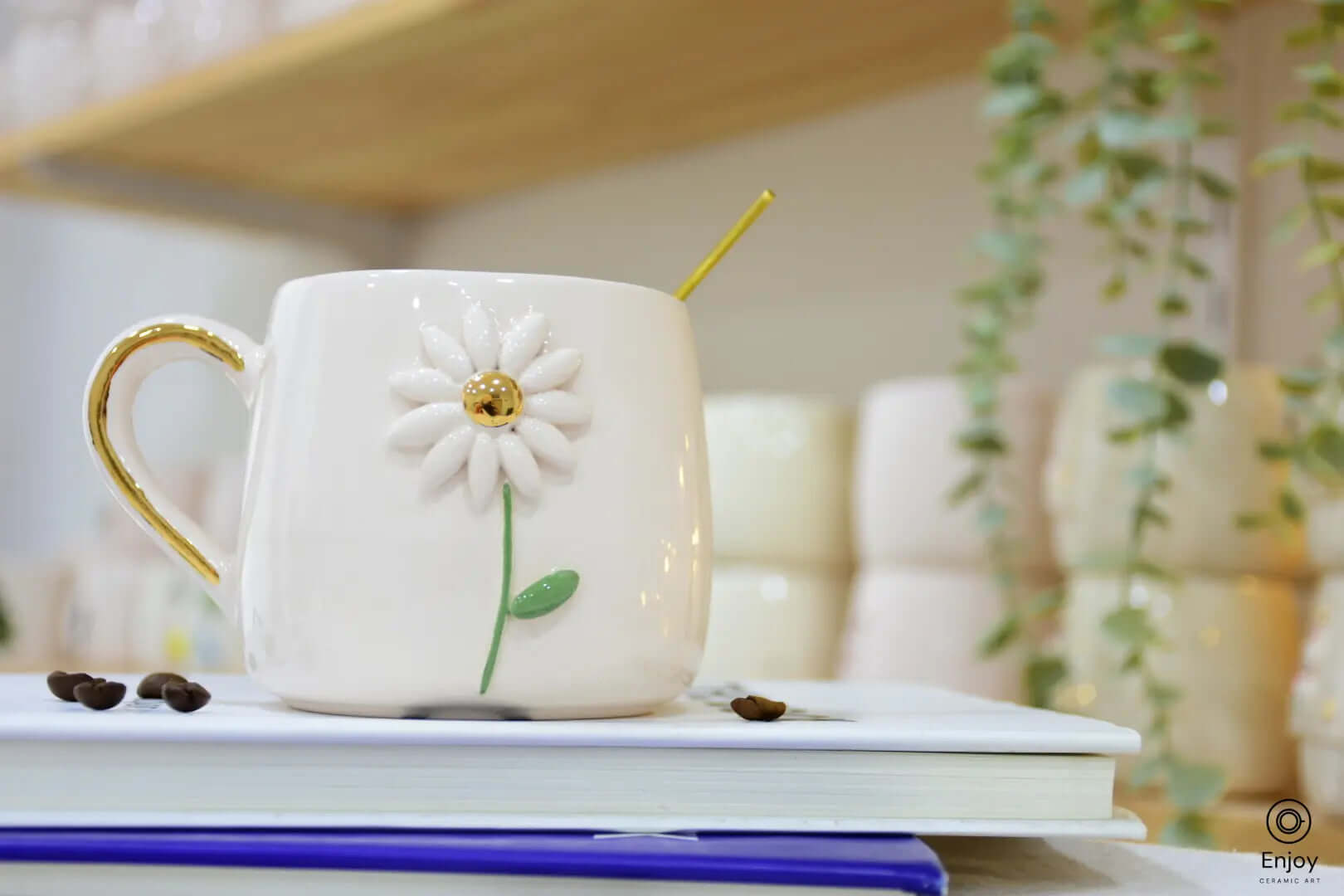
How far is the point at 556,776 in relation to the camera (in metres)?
0.27

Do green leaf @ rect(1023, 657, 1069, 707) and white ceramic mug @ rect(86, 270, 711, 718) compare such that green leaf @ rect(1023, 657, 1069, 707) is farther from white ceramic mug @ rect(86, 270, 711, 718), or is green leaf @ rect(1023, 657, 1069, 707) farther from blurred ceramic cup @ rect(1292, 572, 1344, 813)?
white ceramic mug @ rect(86, 270, 711, 718)

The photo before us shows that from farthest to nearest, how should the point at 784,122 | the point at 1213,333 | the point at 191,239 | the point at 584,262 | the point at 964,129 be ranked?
1. the point at 191,239
2. the point at 584,262
3. the point at 784,122
4. the point at 964,129
5. the point at 1213,333

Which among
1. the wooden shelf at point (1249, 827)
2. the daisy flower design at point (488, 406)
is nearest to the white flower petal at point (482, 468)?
the daisy flower design at point (488, 406)

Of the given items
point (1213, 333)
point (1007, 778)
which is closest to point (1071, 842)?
point (1007, 778)

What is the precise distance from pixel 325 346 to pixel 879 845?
6.2 inches

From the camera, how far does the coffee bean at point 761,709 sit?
1.01ft

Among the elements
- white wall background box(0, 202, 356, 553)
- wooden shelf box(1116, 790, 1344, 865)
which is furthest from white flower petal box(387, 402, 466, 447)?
white wall background box(0, 202, 356, 553)

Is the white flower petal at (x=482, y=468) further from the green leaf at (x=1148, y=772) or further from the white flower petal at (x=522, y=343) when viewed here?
the green leaf at (x=1148, y=772)

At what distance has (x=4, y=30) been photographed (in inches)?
59.7

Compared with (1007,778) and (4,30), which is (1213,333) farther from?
(4,30)

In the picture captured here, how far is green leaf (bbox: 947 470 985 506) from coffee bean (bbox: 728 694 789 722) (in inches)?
12.6

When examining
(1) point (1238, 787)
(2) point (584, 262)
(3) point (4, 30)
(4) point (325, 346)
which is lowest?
(1) point (1238, 787)

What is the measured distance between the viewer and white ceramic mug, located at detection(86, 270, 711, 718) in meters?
0.31

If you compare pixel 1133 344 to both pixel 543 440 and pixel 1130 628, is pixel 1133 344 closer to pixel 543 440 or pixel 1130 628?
pixel 1130 628
